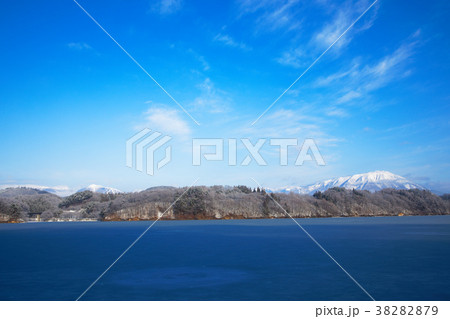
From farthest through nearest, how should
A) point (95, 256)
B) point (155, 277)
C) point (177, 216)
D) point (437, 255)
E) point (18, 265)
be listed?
point (177, 216), point (95, 256), point (437, 255), point (18, 265), point (155, 277)

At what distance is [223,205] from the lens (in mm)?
166500

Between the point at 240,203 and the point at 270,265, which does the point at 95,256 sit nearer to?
the point at 270,265

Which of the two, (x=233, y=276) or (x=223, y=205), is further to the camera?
(x=223, y=205)

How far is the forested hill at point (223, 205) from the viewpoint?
160m

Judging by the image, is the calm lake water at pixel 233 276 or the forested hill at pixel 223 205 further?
the forested hill at pixel 223 205

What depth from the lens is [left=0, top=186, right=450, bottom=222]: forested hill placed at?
15950cm

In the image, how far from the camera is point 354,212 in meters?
178

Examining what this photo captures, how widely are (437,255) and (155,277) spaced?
885 inches

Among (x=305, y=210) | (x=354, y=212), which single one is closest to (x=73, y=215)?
(x=305, y=210)

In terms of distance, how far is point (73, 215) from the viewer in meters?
177

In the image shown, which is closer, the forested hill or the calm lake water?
the calm lake water
